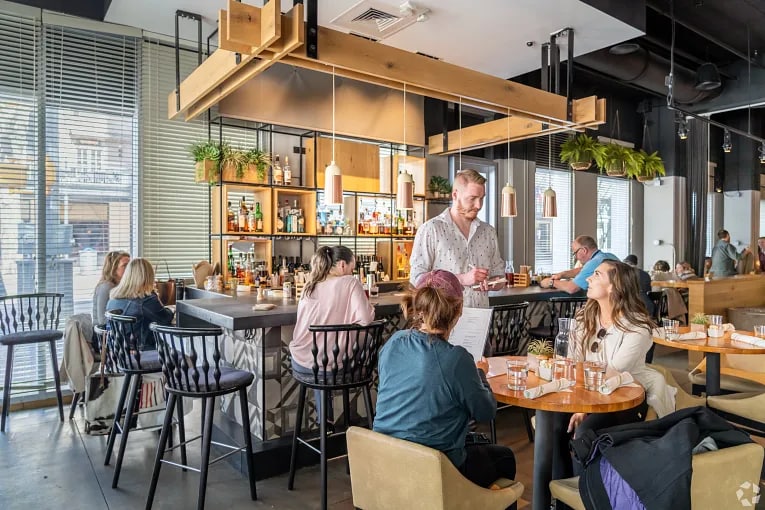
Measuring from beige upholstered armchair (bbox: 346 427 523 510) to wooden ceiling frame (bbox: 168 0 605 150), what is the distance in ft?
7.08

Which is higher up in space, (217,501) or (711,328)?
(711,328)

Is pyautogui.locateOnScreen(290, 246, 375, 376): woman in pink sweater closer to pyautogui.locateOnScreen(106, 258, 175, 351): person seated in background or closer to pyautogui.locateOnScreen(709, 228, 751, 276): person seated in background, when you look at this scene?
pyautogui.locateOnScreen(106, 258, 175, 351): person seated in background

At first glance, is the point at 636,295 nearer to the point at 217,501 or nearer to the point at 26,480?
the point at 217,501

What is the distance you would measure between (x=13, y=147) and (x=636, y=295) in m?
5.06

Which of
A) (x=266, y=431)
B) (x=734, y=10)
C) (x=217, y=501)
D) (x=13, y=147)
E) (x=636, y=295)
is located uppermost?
(x=734, y=10)

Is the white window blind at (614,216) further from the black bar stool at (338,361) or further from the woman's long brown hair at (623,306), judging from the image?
the black bar stool at (338,361)

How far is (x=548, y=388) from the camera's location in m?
2.26

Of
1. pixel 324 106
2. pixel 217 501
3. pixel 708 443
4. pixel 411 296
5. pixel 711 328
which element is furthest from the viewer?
pixel 324 106

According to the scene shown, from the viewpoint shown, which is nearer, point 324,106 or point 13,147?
point 13,147

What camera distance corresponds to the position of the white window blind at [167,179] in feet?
17.7

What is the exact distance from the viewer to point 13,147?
4805 mm

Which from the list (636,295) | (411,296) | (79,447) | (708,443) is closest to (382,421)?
(411,296)

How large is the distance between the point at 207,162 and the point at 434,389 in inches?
155

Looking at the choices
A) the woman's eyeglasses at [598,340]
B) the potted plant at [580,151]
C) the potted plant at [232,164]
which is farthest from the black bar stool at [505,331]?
the potted plant at [580,151]
